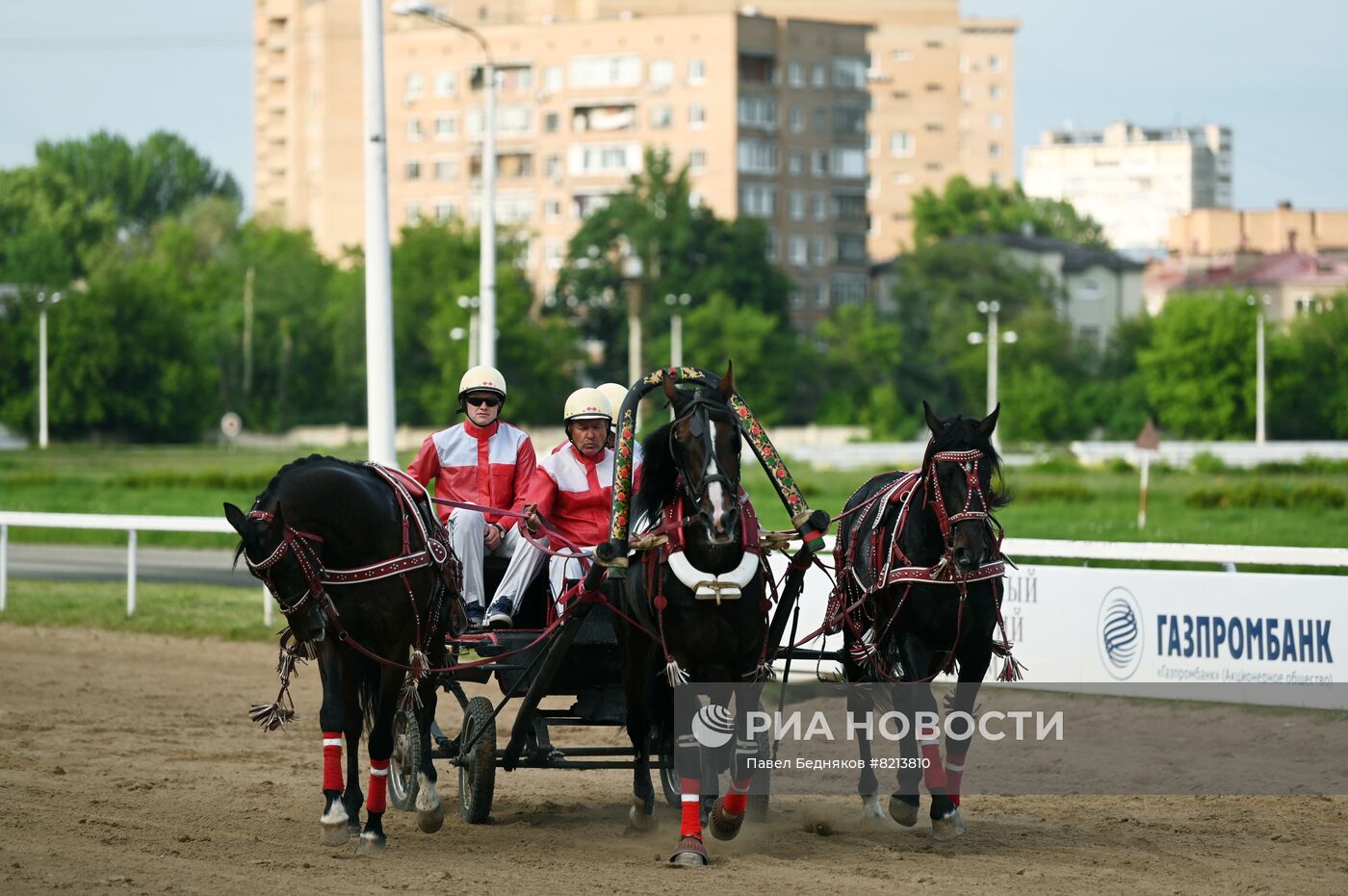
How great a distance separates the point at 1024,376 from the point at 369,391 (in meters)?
66.5

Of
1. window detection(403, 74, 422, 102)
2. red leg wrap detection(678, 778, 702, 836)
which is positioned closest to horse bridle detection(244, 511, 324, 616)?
red leg wrap detection(678, 778, 702, 836)

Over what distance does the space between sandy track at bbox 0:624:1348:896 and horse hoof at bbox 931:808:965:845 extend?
0.23 feet

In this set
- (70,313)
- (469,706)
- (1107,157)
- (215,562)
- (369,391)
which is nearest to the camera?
(469,706)

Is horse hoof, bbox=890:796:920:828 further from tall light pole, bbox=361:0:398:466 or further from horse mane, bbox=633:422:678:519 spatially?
tall light pole, bbox=361:0:398:466

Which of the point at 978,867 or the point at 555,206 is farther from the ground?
the point at 555,206

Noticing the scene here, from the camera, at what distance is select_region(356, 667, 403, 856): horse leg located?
8766 millimetres

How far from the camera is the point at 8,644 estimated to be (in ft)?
58.0

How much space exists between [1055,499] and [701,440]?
32208 millimetres

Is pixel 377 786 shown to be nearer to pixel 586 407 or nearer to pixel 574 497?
pixel 574 497

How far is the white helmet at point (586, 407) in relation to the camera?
965cm

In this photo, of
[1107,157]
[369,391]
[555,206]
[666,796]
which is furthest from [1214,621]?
[1107,157]

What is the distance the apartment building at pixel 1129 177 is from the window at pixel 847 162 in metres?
58.7

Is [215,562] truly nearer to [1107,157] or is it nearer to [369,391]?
[369,391]

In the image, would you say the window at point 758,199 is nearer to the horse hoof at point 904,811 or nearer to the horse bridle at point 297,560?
the horse hoof at point 904,811
